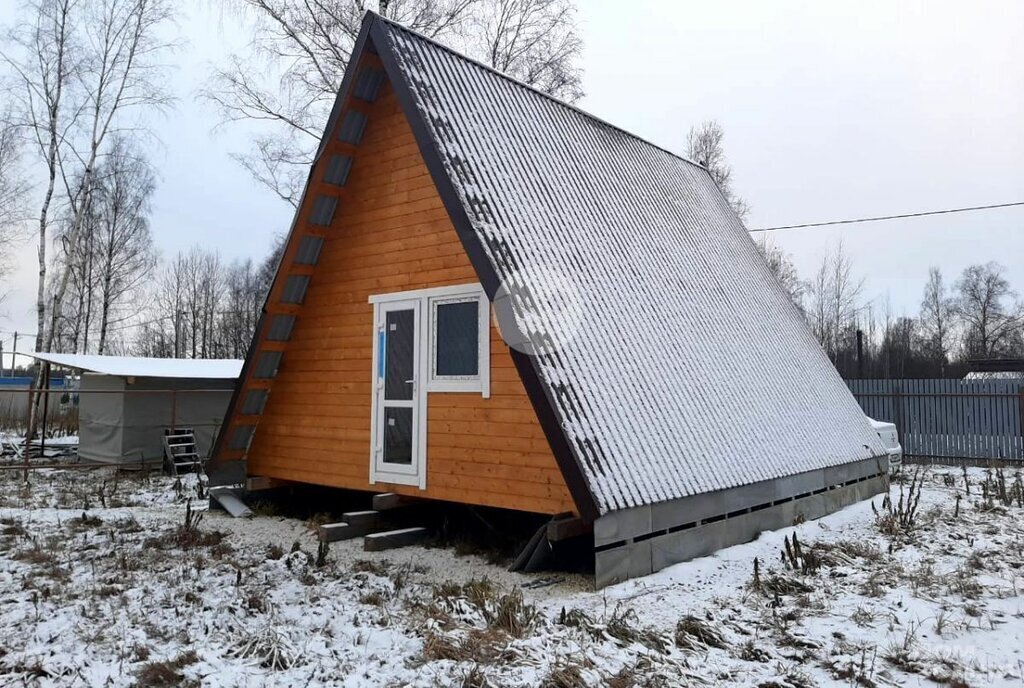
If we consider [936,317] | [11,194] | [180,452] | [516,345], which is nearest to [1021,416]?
[516,345]

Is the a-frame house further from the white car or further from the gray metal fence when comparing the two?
the gray metal fence

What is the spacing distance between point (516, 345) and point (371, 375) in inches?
→ 105

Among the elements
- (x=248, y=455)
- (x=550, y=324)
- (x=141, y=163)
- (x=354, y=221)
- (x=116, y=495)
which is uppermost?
(x=141, y=163)

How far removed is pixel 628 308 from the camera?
24.2ft

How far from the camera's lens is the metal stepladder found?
13.8 metres

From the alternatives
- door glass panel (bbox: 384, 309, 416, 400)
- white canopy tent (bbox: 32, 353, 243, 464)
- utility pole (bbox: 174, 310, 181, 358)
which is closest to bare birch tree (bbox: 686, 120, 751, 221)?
white canopy tent (bbox: 32, 353, 243, 464)

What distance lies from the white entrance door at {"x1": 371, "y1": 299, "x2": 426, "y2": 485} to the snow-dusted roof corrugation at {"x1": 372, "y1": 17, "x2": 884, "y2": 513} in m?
1.64

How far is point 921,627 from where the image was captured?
4.77 metres

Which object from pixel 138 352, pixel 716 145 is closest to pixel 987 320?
pixel 716 145

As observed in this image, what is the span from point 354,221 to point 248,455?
11.5 ft

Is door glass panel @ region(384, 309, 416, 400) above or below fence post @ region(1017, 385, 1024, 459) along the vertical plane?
above

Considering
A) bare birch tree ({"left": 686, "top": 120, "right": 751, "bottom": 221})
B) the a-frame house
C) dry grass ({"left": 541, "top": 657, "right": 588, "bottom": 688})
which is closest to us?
dry grass ({"left": 541, "top": 657, "right": 588, "bottom": 688})

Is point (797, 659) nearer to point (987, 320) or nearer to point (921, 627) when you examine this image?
point (921, 627)

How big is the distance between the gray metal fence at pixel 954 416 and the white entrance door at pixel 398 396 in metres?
13.9
